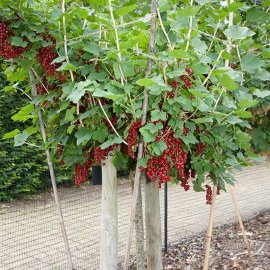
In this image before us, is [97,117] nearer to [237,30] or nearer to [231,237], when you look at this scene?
[237,30]

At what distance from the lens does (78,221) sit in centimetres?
420

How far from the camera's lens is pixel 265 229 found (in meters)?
3.95

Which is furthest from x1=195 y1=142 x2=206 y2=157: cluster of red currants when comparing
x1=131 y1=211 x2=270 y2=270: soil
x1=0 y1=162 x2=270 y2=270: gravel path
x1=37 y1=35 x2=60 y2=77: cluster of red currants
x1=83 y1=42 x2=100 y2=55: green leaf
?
x1=0 y1=162 x2=270 y2=270: gravel path

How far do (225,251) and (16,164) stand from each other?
276 centimetres

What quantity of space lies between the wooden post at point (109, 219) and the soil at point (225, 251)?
89cm

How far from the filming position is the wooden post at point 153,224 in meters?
1.98

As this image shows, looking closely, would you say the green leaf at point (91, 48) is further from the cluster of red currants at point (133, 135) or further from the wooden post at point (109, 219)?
the wooden post at point (109, 219)

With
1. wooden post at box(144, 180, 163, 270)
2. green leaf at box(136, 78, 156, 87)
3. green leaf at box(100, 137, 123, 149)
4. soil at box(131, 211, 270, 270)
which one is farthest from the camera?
soil at box(131, 211, 270, 270)

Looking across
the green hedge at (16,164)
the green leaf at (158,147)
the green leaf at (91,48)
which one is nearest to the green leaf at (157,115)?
the green leaf at (158,147)

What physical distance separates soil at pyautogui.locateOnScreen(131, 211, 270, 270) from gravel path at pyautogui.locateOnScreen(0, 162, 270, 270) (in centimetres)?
23

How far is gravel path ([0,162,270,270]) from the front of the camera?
337 centimetres

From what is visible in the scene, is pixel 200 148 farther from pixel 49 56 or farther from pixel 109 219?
pixel 109 219

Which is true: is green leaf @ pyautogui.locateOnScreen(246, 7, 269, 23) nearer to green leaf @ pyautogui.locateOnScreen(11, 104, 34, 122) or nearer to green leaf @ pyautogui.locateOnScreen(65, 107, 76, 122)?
green leaf @ pyautogui.locateOnScreen(65, 107, 76, 122)

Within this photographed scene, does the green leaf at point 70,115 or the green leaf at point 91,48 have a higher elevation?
the green leaf at point 91,48
